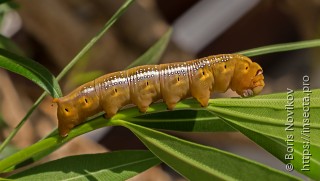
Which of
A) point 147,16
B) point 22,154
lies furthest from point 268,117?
point 147,16

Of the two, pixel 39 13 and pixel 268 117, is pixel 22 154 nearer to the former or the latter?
pixel 268 117

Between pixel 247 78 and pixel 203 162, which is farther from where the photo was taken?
pixel 247 78

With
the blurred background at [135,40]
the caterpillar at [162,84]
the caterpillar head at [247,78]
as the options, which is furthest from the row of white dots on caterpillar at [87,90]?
the blurred background at [135,40]

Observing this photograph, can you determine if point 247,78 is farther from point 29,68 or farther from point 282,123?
point 29,68

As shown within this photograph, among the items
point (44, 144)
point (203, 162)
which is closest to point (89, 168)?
point (44, 144)

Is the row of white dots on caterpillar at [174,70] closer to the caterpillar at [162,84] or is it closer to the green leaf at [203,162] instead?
the caterpillar at [162,84]

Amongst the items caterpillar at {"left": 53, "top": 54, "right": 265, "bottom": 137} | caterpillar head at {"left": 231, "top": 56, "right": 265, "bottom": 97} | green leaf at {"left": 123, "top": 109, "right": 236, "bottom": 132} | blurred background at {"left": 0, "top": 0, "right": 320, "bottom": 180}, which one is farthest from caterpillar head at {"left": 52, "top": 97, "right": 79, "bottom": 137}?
blurred background at {"left": 0, "top": 0, "right": 320, "bottom": 180}

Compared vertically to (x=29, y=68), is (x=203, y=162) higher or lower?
lower
